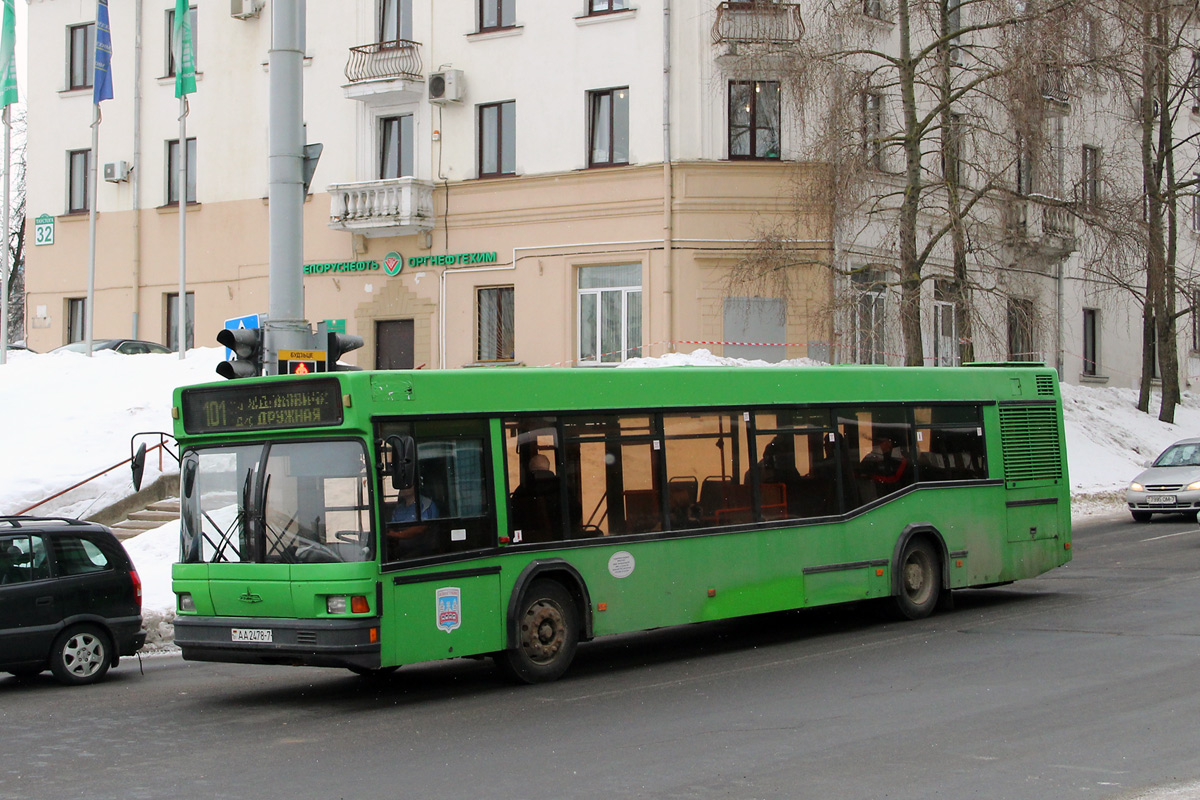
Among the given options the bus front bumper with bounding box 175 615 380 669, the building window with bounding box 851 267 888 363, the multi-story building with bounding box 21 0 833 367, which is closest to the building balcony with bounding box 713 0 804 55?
the multi-story building with bounding box 21 0 833 367

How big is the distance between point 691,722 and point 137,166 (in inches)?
1326

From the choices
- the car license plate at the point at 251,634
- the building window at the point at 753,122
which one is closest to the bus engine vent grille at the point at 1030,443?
the car license plate at the point at 251,634

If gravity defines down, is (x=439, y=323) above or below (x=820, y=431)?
above

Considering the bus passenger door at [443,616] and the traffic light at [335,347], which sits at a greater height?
the traffic light at [335,347]

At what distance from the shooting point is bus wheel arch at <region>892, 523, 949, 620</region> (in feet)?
46.5

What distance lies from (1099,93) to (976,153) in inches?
96.3

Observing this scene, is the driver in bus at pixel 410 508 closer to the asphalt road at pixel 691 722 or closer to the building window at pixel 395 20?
the asphalt road at pixel 691 722

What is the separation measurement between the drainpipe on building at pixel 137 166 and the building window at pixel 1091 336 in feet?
94.4

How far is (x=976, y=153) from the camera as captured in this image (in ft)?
82.7

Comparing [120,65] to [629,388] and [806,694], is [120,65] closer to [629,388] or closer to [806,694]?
[629,388]

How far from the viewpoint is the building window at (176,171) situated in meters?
38.2

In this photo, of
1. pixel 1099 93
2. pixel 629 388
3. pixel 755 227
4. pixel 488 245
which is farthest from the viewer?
pixel 488 245

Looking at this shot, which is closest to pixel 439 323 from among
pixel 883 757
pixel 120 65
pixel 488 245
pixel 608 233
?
pixel 488 245

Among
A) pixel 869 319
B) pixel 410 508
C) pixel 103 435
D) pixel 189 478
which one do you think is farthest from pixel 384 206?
pixel 410 508
